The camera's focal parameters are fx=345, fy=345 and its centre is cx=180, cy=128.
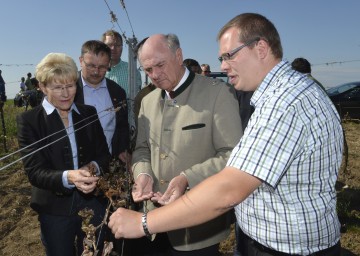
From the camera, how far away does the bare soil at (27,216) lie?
4.29 meters

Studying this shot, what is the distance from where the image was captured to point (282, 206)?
1559 mm

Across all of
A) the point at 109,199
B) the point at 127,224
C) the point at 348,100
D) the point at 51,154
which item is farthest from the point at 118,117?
the point at 348,100

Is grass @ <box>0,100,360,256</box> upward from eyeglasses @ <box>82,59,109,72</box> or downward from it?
downward

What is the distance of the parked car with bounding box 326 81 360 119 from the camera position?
535 inches

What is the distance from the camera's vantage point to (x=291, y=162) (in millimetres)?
1423

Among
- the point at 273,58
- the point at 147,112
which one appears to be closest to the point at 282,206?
the point at 273,58

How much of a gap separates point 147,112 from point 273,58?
4.13 ft

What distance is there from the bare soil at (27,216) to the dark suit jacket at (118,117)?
1.83 meters

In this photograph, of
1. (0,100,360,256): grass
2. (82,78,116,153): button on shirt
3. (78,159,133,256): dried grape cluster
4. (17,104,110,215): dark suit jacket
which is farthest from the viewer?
(0,100,360,256): grass

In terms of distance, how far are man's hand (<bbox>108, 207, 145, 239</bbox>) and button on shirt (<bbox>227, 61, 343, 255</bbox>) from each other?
463 mm

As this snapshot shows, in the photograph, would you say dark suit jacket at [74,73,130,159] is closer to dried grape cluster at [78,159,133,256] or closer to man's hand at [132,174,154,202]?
dried grape cluster at [78,159,133,256]

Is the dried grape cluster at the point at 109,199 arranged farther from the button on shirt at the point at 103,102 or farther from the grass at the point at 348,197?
the grass at the point at 348,197

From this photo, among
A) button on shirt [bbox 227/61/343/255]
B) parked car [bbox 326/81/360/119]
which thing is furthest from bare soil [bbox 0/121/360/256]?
parked car [bbox 326/81/360/119]

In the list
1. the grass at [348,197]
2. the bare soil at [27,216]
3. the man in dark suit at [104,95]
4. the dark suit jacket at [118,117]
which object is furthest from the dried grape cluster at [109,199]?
the bare soil at [27,216]
